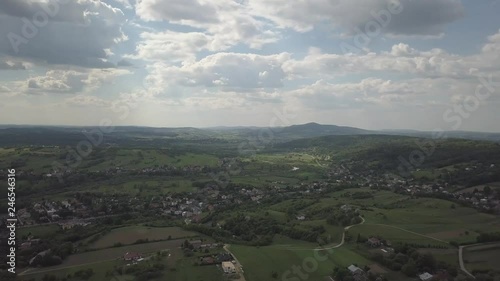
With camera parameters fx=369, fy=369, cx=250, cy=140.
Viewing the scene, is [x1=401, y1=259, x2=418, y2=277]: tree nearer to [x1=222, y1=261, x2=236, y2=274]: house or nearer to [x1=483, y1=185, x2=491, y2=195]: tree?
[x1=222, y1=261, x2=236, y2=274]: house

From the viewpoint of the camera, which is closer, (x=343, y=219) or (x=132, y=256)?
(x=132, y=256)

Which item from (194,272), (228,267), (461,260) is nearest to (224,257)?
(228,267)

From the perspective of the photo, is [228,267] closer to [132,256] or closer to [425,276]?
[132,256]

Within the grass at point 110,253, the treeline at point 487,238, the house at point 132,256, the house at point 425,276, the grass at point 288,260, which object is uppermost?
the treeline at point 487,238

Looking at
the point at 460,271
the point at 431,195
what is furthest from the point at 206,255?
the point at 431,195

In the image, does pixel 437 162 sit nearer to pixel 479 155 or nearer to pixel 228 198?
pixel 479 155

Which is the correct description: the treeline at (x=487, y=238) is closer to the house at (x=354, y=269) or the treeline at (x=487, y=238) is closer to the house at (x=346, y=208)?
the house at (x=354, y=269)

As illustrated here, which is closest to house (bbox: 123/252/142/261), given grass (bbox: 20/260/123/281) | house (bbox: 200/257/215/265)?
grass (bbox: 20/260/123/281)

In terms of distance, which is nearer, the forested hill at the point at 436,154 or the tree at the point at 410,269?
the tree at the point at 410,269

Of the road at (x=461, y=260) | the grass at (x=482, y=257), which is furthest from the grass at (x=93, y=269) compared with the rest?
the grass at (x=482, y=257)
